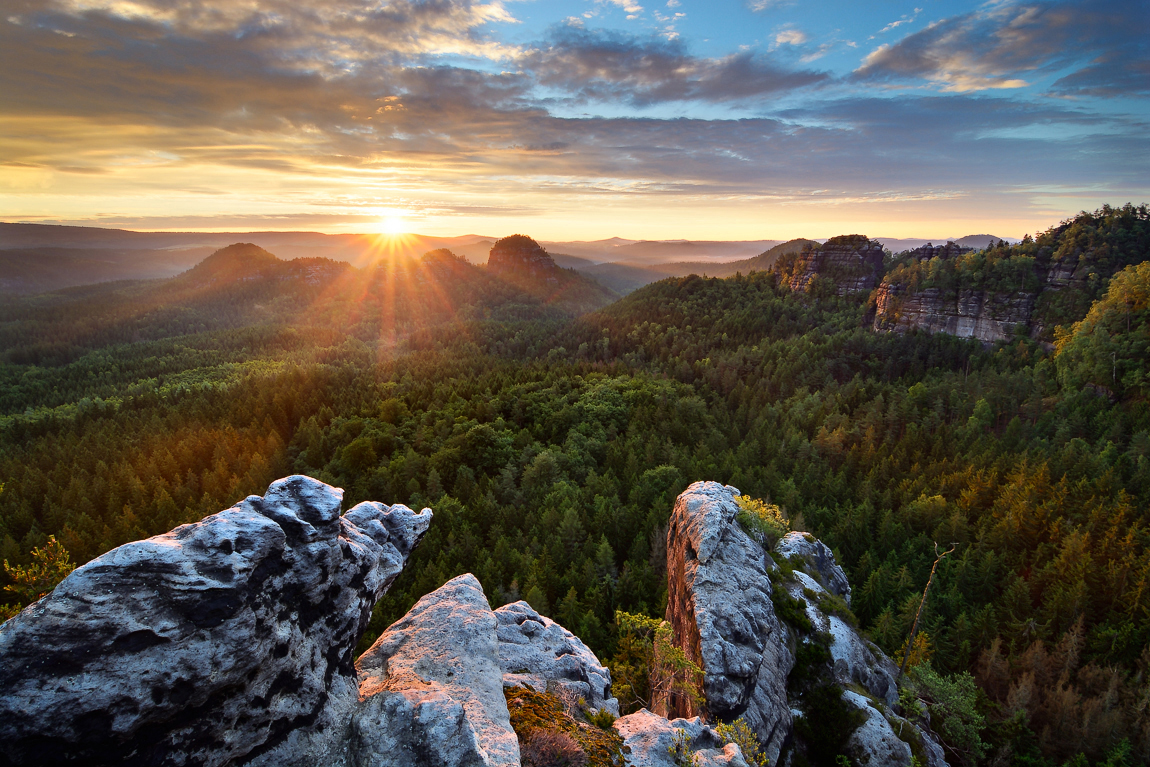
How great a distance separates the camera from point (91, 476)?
60062 millimetres

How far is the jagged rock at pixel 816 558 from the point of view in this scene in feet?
104

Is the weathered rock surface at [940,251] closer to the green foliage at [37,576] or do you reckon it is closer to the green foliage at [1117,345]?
the green foliage at [1117,345]

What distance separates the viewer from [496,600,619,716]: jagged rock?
1585 centimetres

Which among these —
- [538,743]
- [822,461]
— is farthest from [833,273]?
[538,743]

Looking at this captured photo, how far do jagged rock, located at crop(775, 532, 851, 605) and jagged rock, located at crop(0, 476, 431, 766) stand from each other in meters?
27.4

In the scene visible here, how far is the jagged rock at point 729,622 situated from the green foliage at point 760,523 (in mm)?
1147

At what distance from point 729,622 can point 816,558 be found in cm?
1666

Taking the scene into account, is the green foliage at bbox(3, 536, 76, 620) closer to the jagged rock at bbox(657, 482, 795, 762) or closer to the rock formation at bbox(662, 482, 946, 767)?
the jagged rock at bbox(657, 482, 795, 762)

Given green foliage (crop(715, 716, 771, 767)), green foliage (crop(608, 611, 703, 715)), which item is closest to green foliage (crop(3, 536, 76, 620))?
green foliage (crop(608, 611, 703, 715))

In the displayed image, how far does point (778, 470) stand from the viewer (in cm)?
6762

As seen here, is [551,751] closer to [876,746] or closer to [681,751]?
[681,751]

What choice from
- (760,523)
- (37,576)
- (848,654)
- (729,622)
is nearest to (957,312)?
(760,523)

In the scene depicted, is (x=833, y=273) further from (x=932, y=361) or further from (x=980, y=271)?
(x=932, y=361)

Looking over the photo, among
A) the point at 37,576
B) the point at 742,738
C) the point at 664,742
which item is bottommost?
the point at 742,738
